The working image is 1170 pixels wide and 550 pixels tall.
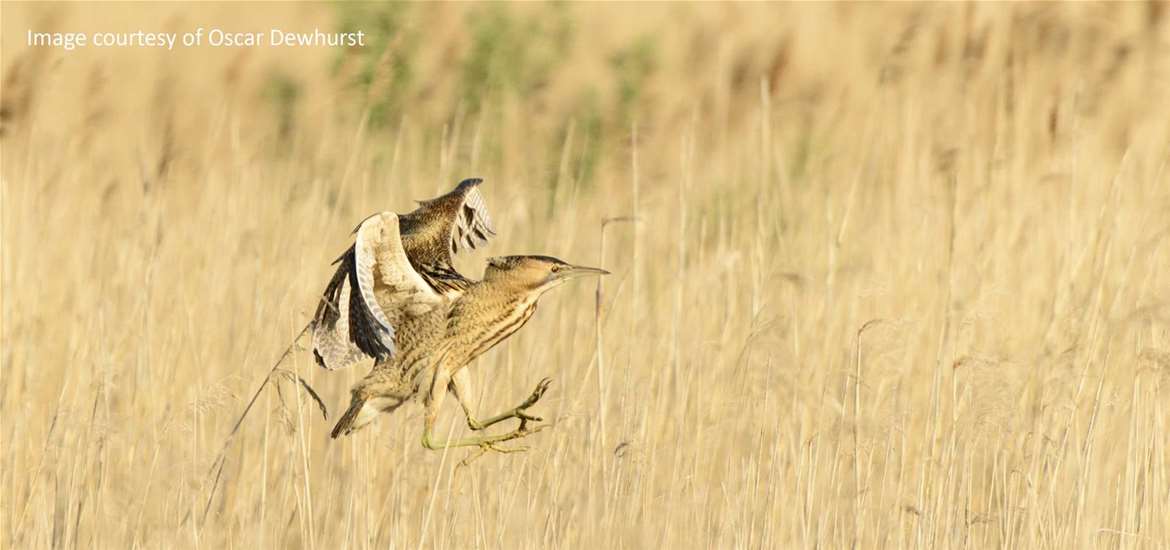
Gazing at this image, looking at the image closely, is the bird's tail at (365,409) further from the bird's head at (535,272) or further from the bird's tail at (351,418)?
the bird's head at (535,272)

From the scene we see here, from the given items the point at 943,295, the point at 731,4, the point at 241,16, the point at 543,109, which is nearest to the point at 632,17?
the point at 241,16

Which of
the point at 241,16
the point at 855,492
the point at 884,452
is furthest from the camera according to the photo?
the point at 241,16

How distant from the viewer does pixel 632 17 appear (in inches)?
402

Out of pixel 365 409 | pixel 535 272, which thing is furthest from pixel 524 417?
pixel 365 409

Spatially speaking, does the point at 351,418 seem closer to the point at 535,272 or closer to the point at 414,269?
the point at 414,269

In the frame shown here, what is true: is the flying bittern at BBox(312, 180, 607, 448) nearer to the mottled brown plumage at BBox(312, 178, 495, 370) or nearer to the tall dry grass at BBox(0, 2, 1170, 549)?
the mottled brown plumage at BBox(312, 178, 495, 370)

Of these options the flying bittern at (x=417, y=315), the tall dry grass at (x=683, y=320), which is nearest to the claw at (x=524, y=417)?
the flying bittern at (x=417, y=315)

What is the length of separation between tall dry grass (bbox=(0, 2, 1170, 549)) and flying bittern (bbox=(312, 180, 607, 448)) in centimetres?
27

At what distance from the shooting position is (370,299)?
88.4 inches

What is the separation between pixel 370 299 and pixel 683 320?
2101 mm

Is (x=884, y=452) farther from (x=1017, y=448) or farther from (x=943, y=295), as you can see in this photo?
(x=943, y=295)

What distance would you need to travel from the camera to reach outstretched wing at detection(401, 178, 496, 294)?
8.24 ft

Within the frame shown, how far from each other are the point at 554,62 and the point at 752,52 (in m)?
1.46

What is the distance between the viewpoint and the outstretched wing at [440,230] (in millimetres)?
2512
